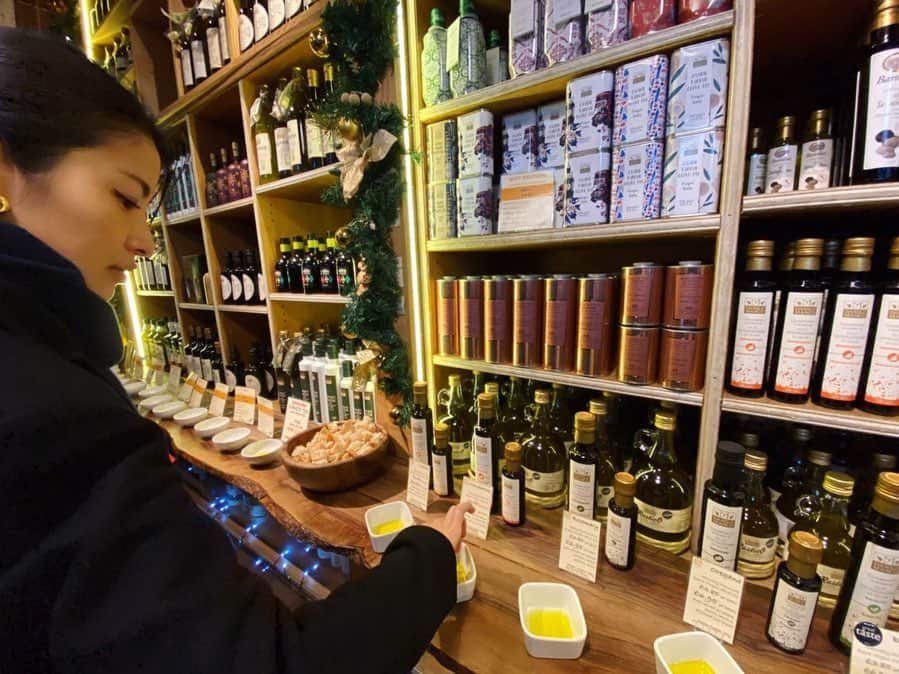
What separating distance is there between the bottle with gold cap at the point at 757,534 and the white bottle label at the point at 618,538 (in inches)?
9.1

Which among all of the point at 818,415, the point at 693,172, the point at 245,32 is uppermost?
the point at 245,32

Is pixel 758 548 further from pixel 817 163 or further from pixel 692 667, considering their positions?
pixel 817 163

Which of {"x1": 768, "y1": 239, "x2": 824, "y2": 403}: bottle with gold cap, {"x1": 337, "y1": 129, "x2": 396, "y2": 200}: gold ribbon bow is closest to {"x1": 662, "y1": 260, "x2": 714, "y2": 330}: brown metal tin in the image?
{"x1": 768, "y1": 239, "x2": 824, "y2": 403}: bottle with gold cap

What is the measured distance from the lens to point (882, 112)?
1.99 feet

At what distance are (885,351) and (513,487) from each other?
751 millimetres

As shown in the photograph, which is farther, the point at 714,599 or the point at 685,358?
the point at 685,358

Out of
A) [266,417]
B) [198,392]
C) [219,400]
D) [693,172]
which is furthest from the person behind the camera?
[198,392]

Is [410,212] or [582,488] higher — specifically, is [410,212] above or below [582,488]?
above

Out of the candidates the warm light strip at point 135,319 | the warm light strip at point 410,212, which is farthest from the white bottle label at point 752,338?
the warm light strip at point 135,319

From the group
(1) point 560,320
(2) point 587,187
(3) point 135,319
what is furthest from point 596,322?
(3) point 135,319

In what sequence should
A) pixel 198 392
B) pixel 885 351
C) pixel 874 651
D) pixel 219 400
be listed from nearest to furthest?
1. pixel 874 651
2. pixel 885 351
3. pixel 219 400
4. pixel 198 392

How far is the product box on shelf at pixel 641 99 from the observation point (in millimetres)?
769

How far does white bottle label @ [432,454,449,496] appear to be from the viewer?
106 centimetres

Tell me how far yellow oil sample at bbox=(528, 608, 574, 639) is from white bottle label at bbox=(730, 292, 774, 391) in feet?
1.91
